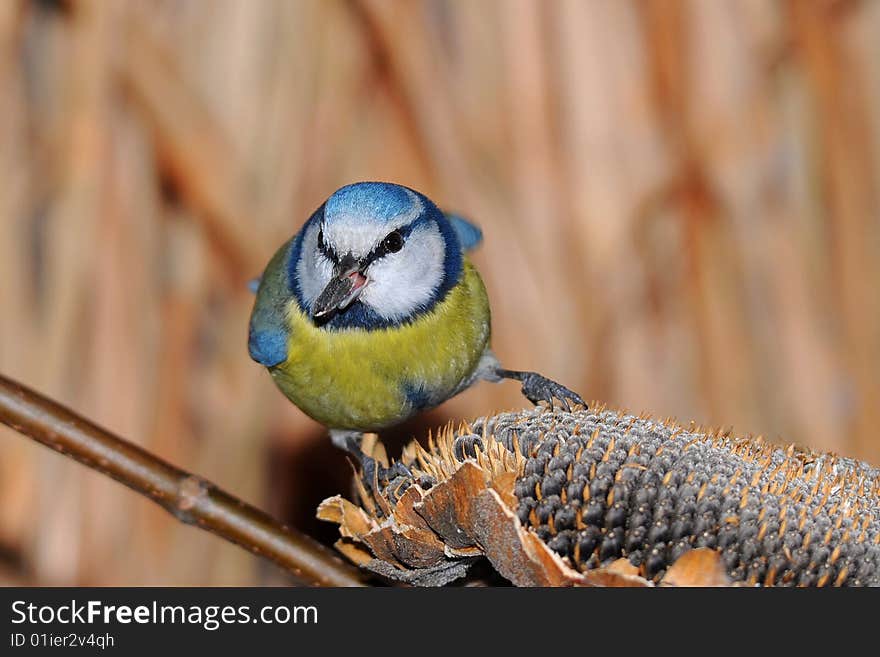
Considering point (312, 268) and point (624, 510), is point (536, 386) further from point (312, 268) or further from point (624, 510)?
point (624, 510)

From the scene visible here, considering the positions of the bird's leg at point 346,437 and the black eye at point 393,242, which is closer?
the black eye at point 393,242

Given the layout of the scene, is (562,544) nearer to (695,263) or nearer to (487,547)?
(487,547)

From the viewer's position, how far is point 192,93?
1.67m

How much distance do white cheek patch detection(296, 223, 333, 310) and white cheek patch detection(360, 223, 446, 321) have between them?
5 centimetres

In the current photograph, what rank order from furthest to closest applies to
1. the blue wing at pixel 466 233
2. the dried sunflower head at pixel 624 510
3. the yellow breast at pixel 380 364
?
the blue wing at pixel 466 233, the yellow breast at pixel 380 364, the dried sunflower head at pixel 624 510

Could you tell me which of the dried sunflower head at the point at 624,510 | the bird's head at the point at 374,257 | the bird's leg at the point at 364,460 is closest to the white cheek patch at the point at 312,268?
the bird's head at the point at 374,257

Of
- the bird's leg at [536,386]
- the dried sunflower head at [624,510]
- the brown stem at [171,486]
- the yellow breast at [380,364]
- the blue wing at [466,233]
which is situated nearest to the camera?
the dried sunflower head at [624,510]

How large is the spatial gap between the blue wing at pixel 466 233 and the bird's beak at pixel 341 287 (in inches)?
14.7

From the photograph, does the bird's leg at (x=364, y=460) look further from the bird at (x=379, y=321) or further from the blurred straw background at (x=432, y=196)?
the blurred straw background at (x=432, y=196)

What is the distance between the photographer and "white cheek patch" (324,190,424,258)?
0.99 metres

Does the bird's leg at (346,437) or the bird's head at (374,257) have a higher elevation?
the bird's head at (374,257)

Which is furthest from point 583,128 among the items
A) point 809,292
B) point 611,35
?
point 809,292

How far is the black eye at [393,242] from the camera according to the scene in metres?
1.03

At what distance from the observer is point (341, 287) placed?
1.01 metres
